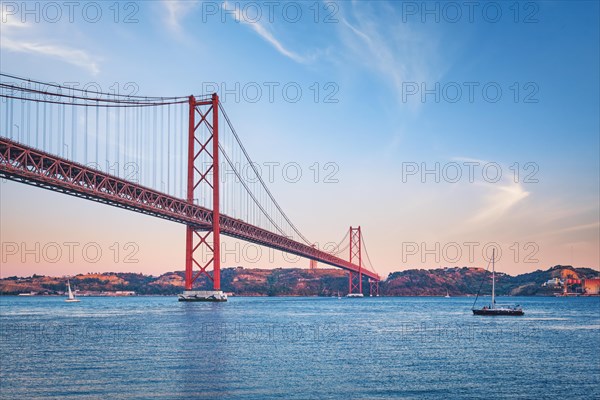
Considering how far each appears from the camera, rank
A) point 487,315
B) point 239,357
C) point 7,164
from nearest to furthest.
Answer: point 239,357, point 7,164, point 487,315

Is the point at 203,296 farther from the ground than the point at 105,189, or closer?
closer

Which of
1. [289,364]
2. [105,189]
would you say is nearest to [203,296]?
[105,189]

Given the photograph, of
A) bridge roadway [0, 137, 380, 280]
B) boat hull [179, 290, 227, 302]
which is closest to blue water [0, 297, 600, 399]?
bridge roadway [0, 137, 380, 280]

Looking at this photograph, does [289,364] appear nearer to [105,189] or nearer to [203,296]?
[105,189]

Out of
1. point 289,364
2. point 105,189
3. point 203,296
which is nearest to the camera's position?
point 289,364

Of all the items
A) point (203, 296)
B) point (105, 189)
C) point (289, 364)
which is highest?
point (105, 189)

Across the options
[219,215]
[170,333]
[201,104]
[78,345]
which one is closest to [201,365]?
[78,345]

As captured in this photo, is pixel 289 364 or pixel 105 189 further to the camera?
pixel 105 189

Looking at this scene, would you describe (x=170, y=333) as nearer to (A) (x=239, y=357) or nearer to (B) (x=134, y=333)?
(B) (x=134, y=333)
